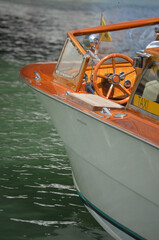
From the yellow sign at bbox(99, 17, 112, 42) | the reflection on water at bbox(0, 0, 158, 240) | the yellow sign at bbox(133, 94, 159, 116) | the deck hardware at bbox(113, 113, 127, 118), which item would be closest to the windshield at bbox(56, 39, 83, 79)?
the yellow sign at bbox(99, 17, 112, 42)

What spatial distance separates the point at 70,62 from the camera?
19.5 feet

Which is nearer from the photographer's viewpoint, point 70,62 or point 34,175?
point 70,62

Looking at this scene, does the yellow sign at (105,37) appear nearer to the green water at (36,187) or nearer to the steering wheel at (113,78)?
the steering wheel at (113,78)

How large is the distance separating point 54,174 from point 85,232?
1.63m

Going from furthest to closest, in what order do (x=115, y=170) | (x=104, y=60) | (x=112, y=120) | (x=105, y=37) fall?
(x=105, y=37) → (x=104, y=60) → (x=115, y=170) → (x=112, y=120)

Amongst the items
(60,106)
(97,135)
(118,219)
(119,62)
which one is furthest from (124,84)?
(118,219)

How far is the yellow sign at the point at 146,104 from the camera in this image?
454cm

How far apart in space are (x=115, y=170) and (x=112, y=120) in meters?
0.47

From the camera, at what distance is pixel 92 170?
5.06 m

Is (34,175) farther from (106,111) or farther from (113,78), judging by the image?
(106,111)

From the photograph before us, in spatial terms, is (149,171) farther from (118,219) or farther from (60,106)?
(60,106)

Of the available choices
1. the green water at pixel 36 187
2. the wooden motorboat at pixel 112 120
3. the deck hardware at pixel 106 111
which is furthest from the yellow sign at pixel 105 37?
the green water at pixel 36 187

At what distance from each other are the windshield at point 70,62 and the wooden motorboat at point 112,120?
0.04ft

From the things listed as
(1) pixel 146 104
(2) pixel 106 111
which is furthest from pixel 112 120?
(1) pixel 146 104
